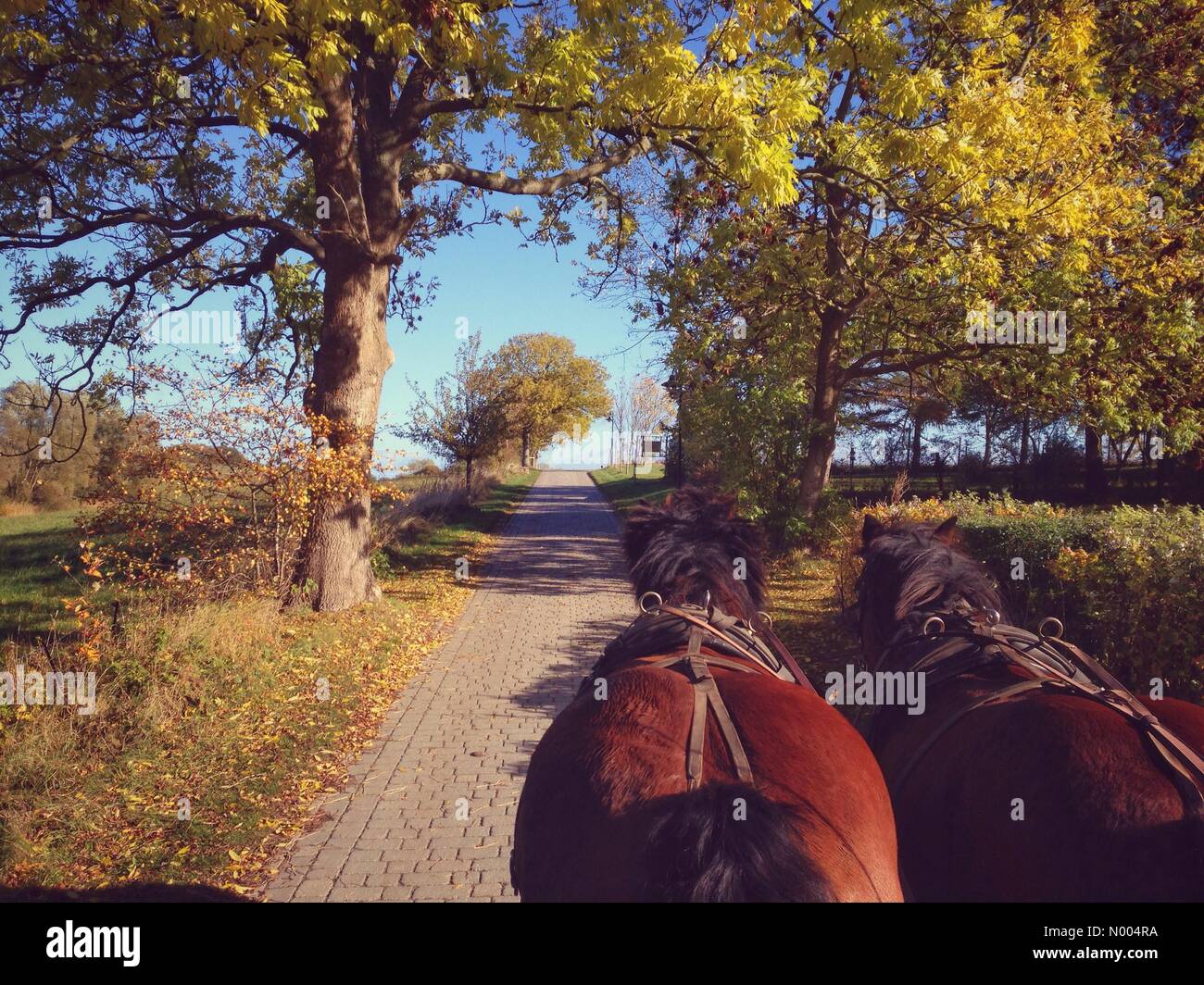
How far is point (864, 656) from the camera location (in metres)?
3.77

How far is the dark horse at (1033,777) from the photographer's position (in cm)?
189

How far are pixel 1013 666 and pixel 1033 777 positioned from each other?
0.75 meters

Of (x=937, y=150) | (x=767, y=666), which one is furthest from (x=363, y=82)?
(x=767, y=666)

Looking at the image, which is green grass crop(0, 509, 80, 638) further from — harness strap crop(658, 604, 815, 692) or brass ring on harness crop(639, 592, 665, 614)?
harness strap crop(658, 604, 815, 692)

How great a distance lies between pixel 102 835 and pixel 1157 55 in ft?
49.4

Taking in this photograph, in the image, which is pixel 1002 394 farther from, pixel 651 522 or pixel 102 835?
pixel 102 835

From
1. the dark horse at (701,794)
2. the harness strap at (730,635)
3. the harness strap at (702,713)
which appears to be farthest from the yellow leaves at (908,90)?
the harness strap at (702,713)

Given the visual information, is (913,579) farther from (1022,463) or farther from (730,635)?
(1022,463)

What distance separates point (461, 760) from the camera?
5.55 metres

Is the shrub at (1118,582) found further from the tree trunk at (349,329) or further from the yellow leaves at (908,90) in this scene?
the tree trunk at (349,329)

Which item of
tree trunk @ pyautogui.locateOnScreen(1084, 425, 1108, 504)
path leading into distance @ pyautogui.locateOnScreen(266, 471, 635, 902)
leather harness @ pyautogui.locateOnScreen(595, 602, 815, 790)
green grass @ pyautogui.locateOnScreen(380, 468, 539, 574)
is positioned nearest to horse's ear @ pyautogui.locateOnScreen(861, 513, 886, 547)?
leather harness @ pyautogui.locateOnScreen(595, 602, 815, 790)

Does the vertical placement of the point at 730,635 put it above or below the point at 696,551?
below

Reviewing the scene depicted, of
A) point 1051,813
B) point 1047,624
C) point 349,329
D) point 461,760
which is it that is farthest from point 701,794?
point 349,329

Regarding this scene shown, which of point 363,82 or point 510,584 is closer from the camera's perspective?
point 363,82
